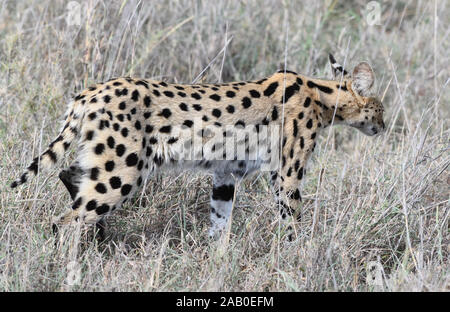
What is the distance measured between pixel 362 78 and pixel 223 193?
1362 millimetres

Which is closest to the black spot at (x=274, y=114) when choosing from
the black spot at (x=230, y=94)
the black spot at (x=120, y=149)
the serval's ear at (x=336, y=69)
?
the black spot at (x=230, y=94)

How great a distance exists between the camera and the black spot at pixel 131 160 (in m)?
4.42

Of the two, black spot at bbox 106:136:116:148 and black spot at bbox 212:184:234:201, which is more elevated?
black spot at bbox 106:136:116:148

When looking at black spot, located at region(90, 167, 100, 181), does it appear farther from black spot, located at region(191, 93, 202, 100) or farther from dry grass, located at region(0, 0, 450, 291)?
black spot, located at region(191, 93, 202, 100)

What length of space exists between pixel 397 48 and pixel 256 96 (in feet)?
11.1

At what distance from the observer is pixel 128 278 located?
4258mm

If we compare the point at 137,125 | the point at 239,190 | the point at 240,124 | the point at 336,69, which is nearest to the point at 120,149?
the point at 137,125

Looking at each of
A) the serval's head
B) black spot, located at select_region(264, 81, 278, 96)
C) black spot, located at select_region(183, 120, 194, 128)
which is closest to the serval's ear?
the serval's head

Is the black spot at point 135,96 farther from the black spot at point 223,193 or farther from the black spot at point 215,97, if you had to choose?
the black spot at point 223,193

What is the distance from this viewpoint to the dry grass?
432 centimetres

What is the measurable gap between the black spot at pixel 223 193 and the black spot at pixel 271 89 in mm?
757

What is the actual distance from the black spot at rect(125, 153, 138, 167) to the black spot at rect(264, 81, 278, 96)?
3.86 ft

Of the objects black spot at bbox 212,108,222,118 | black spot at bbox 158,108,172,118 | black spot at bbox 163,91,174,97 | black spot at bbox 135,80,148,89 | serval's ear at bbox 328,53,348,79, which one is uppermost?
serval's ear at bbox 328,53,348,79
